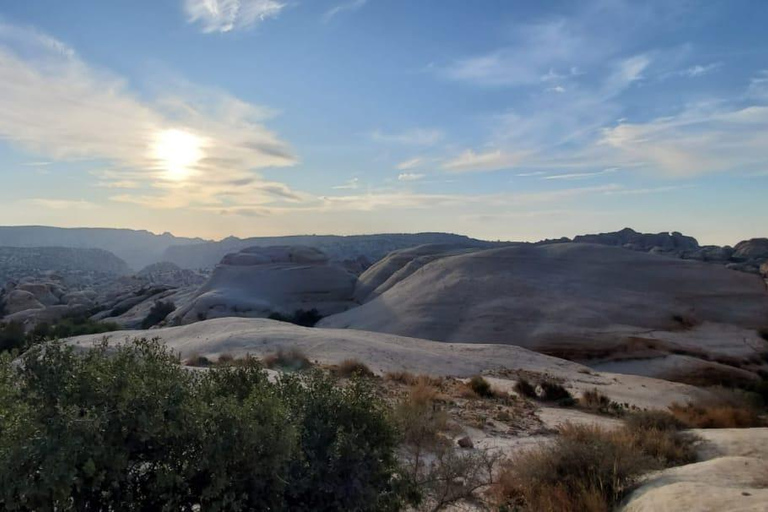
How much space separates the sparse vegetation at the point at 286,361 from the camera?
1423 cm

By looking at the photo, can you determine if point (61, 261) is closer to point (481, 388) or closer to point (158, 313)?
point (158, 313)

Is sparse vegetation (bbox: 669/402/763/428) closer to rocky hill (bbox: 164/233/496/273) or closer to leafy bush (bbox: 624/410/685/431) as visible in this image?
leafy bush (bbox: 624/410/685/431)

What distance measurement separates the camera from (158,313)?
37.9 metres

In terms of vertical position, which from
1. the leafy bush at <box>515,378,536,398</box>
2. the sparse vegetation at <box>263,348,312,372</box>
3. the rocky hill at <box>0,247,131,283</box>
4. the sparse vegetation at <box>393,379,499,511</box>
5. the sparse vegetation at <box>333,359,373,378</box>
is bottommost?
the rocky hill at <box>0,247,131,283</box>

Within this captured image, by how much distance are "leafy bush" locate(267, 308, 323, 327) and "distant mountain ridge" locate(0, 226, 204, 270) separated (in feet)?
468

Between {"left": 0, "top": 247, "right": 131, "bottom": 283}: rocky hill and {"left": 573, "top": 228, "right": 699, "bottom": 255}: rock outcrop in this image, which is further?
{"left": 0, "top": 247, "right": 131, "bottom": 283}: rocky hill

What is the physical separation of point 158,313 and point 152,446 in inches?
1479

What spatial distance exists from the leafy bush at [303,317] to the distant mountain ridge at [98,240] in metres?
143

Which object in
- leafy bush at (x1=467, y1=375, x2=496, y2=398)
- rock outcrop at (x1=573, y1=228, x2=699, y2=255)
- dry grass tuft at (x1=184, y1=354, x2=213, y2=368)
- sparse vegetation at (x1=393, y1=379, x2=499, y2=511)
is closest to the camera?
sparse vegetation at (x1=393, y1=379, x2=499, y2=511)

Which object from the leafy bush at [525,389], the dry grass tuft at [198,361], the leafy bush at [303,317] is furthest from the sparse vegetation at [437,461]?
the leafy bush at [303,317]

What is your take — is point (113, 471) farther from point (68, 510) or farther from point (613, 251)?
point (613, 251)

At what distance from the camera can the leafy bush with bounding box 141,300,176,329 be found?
36.6 meters

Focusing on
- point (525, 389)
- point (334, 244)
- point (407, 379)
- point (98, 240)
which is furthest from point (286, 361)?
point (98, 240)

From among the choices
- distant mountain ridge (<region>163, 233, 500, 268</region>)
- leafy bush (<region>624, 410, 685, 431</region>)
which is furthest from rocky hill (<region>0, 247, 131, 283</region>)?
leafy bush (<region>624, 410, 685, 431</region>)
